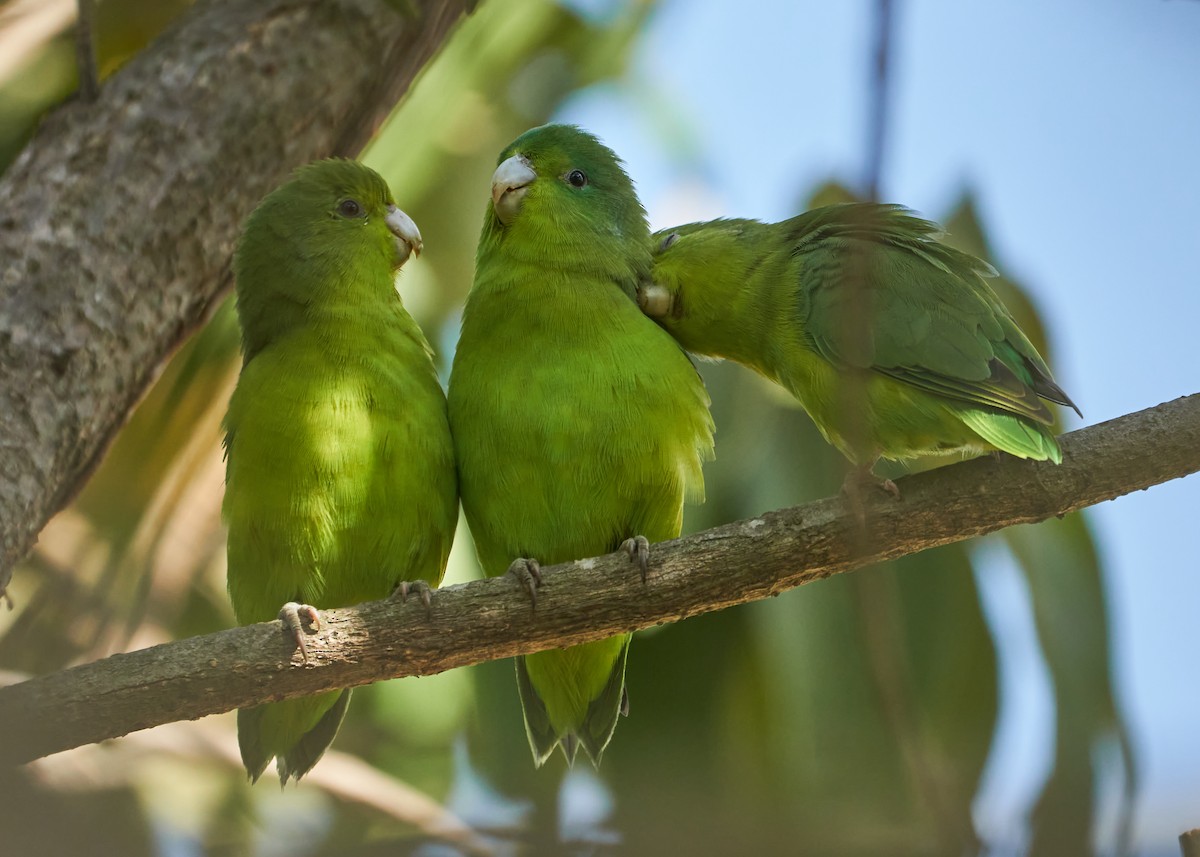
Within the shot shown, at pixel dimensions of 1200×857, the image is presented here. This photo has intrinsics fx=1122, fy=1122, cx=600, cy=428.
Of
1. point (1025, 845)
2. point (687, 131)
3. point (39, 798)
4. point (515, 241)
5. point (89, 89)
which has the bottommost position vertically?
point (1025, 845)

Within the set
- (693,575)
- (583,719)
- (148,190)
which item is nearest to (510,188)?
(148,190)

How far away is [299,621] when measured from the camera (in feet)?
9.63

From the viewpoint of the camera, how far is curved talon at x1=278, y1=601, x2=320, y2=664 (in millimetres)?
2910

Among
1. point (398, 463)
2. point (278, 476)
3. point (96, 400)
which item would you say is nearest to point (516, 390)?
point (398, 463)

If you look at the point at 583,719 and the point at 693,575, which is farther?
the point at 583,719

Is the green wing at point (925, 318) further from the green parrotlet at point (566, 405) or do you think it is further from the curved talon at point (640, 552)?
the curved talon at point (640, 552)

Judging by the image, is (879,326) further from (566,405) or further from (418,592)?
(418,592)

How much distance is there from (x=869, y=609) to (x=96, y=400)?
10.2 ft

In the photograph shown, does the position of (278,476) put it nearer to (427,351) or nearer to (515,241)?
(427,351)

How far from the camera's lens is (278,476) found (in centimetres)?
341

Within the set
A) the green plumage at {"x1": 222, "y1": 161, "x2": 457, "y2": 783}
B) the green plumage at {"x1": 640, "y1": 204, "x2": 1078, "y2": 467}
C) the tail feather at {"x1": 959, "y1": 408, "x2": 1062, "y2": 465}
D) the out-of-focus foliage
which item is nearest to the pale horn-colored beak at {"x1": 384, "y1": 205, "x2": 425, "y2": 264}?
the green plumage at {"x1": 222, "y1": 161, "x2": 457, "y2": 783}

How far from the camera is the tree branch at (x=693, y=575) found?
293 centimetres

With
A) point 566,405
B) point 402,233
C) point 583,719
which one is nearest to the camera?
point 566,405

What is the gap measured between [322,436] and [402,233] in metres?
1.02
